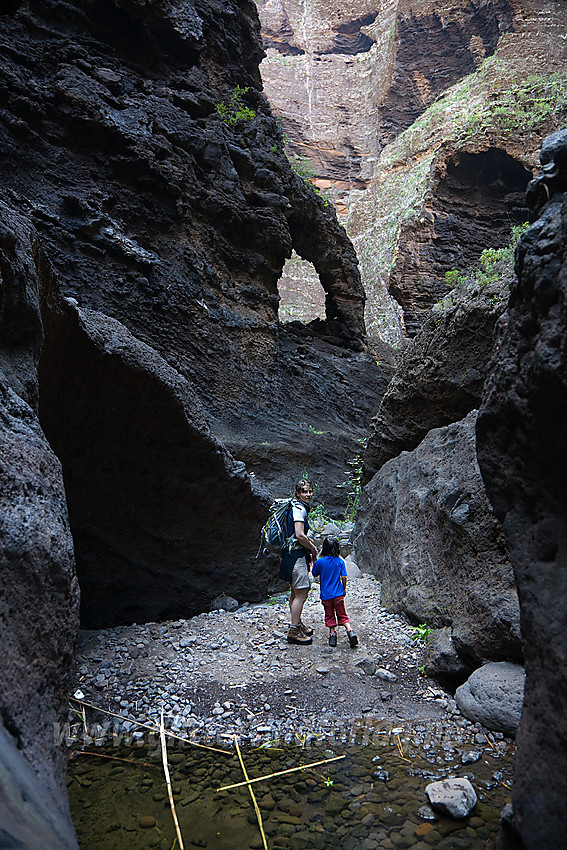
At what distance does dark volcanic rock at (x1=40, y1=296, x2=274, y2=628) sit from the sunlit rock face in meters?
11.0

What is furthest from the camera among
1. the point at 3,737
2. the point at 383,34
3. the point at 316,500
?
the point at 383,34

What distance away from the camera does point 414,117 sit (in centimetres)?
2500

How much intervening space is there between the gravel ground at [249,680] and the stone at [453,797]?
0.71 meters

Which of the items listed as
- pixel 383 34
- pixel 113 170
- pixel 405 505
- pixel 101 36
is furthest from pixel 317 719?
pixel 383 34

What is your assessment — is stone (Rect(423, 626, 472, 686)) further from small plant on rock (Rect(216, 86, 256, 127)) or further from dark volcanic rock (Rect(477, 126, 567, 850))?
small plant on rock (Rect(216, 86, 256, 127))

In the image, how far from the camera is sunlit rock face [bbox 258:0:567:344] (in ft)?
50.9

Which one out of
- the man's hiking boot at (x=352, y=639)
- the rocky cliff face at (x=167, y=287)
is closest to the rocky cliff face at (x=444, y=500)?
the man's hiking boot at (x=352, y=639)

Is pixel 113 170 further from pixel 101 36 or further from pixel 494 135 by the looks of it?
pixel 494 135

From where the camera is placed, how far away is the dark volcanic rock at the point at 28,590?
48.6 inches

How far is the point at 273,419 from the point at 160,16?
295 inches

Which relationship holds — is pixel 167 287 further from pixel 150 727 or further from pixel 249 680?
pixel 150 727

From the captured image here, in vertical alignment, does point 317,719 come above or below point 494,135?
below

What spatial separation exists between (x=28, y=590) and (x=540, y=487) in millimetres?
1685

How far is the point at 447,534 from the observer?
372 cm
